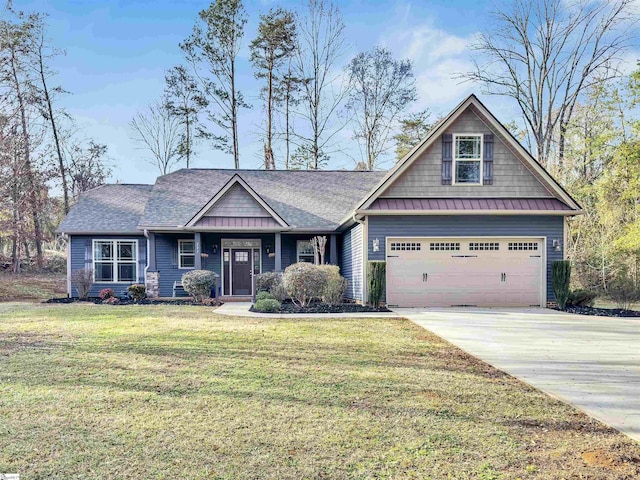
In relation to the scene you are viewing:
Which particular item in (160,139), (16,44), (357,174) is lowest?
(357,174)

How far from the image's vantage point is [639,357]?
6.63 metres

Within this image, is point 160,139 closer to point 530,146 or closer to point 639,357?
point 530,146

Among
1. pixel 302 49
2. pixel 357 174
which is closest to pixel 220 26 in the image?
pixel 302 49

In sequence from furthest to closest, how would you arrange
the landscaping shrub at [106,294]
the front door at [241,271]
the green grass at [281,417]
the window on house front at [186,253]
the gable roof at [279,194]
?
the front door at [241,271] → the window on house front at [186,253] → the gable roof at [279,194] → the landscaping shrub at [106,294] → the green grass at [281,417]

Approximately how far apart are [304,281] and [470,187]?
5.62 m

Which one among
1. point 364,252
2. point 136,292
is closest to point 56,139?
point 136,292

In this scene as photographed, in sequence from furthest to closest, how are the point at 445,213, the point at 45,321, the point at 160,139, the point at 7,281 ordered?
1. the point at 160,139
2. the point at 7,281
3. the point at 445,213
4. the point at 45,321

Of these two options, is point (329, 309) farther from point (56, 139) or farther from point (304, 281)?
point (56, 139)

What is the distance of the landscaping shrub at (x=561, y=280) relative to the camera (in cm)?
1310

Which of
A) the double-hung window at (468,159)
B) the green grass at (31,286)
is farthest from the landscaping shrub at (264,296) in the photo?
the green grass at (31,286)

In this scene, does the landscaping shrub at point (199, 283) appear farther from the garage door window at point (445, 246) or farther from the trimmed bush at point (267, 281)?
the garage door window at point (445, 246)

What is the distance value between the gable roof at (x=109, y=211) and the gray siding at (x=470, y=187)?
9.68m

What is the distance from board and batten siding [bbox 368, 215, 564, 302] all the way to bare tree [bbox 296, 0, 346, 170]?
15.1m

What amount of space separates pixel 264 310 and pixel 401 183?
5375 millimetres
